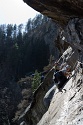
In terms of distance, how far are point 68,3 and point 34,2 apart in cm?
282

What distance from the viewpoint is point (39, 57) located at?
108 meters

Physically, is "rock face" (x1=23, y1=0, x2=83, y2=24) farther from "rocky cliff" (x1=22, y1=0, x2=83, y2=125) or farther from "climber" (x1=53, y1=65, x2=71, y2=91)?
"climber" (x1=53, y1=65, x2=71, y2=91)

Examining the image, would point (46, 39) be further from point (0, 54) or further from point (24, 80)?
point (24, 80)

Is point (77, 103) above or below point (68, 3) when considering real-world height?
below

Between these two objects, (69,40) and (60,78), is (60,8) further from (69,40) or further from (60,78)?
(60,78)

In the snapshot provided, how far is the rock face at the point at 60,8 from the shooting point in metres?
18.2

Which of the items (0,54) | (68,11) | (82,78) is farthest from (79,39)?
(0,54)

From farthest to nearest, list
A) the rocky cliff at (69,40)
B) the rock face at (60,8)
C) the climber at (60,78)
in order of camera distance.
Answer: the climber at (60,78) < the rock face at (60,8) < the rocky cliff at (69,40)

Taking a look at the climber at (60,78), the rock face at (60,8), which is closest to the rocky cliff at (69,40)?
the rock face at (60,8)

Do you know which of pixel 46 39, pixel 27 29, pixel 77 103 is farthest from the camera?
pixel 27 29

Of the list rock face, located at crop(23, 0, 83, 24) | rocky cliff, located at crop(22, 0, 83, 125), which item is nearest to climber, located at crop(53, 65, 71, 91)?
rocky cliff, located at crop(22, 0, 83, 125)

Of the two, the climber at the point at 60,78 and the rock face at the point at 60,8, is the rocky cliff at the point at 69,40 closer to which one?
the rock face at the point at 60,8

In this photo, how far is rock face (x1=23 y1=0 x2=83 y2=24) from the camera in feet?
59.7

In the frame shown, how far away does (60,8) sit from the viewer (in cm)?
1922
